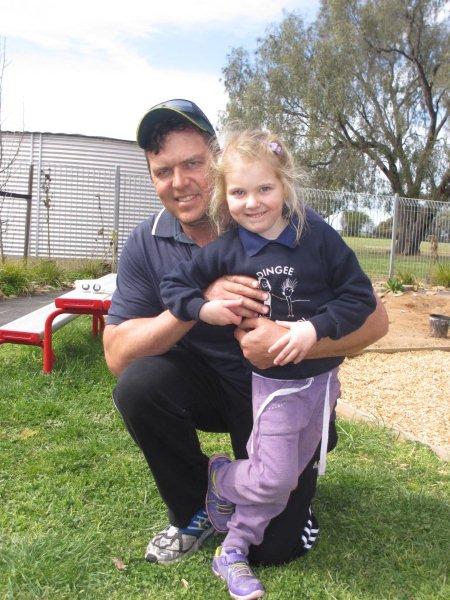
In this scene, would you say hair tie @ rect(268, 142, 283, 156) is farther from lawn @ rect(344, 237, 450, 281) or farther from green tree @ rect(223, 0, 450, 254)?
green tree @ rect(223, 0, 450, 254)

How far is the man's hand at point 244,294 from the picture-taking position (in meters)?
2.26

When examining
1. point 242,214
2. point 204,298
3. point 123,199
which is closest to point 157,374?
point 204,298

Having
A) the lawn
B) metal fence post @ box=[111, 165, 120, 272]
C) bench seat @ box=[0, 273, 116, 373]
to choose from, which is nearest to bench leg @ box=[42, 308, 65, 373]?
bench seat @ box=[0, 273, 116, 373]

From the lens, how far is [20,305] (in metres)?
9.02

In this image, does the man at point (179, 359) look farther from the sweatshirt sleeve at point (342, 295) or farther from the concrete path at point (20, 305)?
the concrete path at point (20, 305)

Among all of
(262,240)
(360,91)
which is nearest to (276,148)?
(262,240)

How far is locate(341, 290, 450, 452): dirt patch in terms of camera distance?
429cm

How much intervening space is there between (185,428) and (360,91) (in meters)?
24.6

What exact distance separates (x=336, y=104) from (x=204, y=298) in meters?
23.7

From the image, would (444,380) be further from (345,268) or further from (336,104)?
(336,104)

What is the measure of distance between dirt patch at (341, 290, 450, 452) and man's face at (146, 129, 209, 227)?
217cm

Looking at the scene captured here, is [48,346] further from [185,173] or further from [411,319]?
[411,319]

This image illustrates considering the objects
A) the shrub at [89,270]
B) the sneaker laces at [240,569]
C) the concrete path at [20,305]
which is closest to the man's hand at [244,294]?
the sneaker laces at [240,569]

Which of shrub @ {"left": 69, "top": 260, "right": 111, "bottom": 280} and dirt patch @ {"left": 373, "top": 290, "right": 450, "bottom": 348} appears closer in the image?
dirt patch @ {"left": 373, "top": 290, "right": 450, "bottom": 348}
